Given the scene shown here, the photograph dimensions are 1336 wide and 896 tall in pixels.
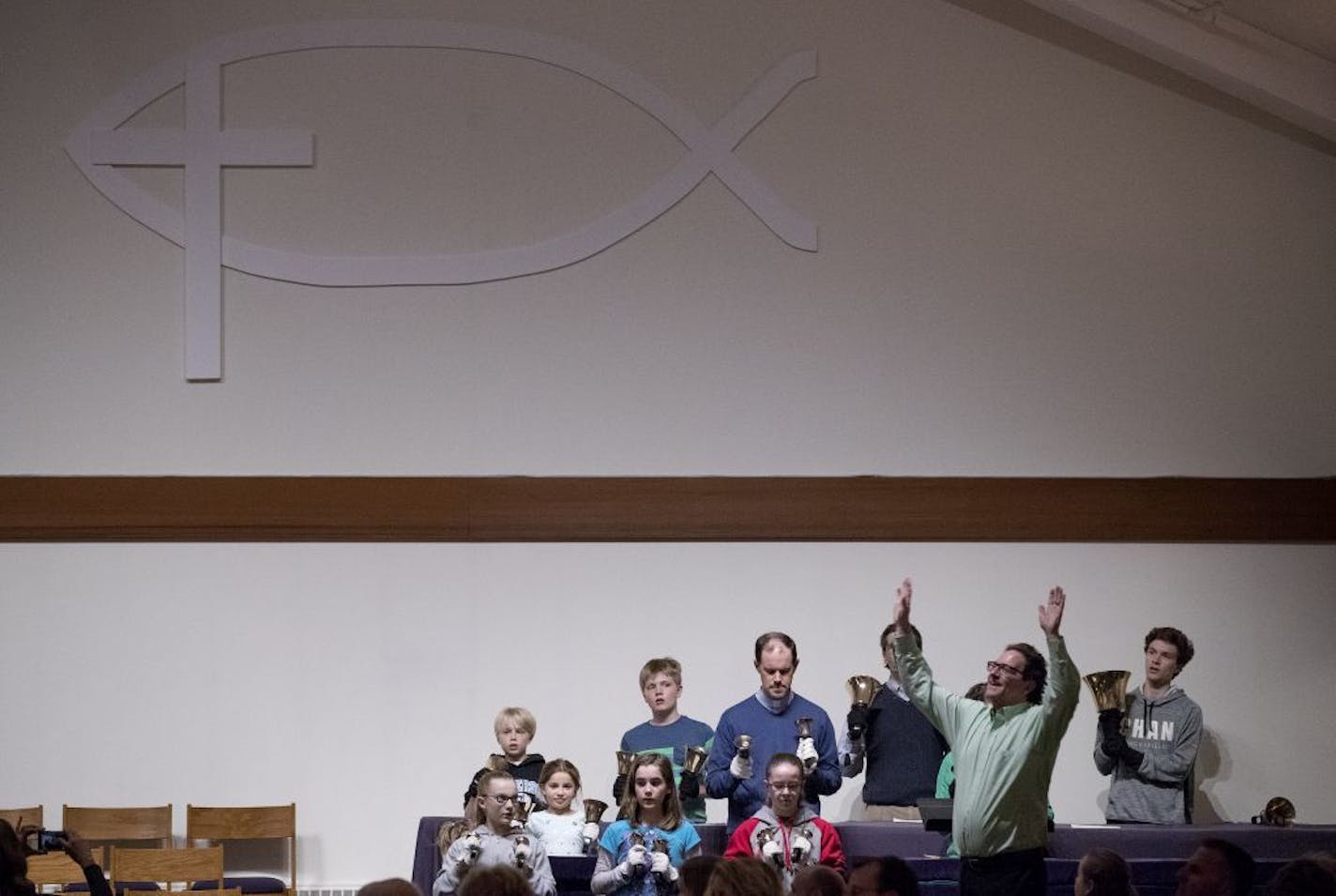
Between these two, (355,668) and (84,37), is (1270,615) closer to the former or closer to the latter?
(355,668)

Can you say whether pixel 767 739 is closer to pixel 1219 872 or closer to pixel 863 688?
pixel 863 688

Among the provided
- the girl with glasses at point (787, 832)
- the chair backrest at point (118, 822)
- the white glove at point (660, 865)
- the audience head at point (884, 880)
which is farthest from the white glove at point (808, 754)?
the chair backrest at point (118, 822)

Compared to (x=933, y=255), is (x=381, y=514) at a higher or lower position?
lower

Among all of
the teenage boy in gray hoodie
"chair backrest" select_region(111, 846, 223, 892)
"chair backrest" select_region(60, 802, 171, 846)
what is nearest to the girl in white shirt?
"chair backrest" select_region(111, 846, 223, 892)

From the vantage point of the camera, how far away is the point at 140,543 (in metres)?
8.34

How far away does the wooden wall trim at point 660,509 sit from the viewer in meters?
8.31

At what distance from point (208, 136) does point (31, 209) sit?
3.22 ft

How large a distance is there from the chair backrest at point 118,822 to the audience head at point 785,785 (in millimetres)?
3505

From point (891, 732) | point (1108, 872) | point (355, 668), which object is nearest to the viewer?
point (1108, 872)

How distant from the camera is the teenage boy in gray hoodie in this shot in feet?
23.3

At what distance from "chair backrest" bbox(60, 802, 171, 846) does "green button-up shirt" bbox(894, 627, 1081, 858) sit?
4.47 meters

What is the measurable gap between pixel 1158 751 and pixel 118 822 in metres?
4.85

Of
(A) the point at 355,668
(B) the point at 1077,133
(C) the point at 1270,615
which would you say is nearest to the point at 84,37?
(A) the point at 355,668

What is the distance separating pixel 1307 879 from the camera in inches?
148
